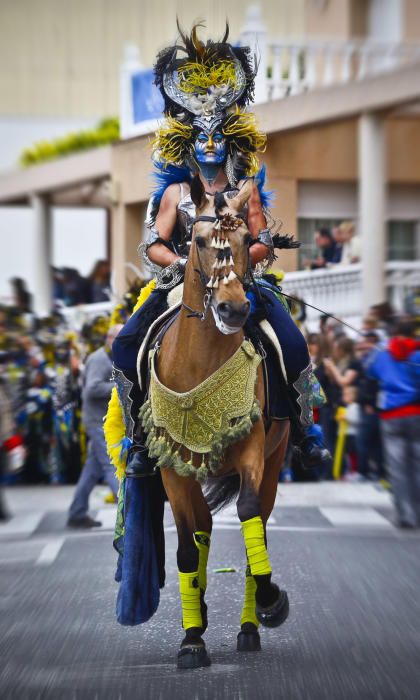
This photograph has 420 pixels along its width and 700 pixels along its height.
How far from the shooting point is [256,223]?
25.6ft

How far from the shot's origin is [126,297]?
15359 millimetres

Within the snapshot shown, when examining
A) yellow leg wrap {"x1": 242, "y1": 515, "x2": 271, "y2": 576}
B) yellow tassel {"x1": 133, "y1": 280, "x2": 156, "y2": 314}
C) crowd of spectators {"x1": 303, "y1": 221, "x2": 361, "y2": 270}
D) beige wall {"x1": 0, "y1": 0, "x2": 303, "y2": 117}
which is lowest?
yellow leg wrap {"x1": 242, "y1": 515, "x2": 271, "y2": 576}

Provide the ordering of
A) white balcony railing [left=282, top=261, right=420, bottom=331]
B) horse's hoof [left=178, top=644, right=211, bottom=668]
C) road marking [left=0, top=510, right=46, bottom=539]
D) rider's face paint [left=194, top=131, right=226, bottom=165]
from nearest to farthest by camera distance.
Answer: horse's hoof [left=178, top=644, right=211, bottom=668]
rider's face paint [left=194, top=131, right=226, bottom=165]
road marking [left=0, top=510, right=46, bottom=539]
white balcony railing [left=282, top=261, right=420, bottom=331]

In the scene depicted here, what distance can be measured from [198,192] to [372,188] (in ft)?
53.8

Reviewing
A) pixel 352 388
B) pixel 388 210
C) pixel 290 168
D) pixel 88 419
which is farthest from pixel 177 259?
pixel 388 210

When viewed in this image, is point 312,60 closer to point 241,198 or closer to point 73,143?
point 73,143

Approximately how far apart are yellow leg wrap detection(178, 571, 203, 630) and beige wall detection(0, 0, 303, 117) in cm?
1850

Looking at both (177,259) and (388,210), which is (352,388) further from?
(388,210)

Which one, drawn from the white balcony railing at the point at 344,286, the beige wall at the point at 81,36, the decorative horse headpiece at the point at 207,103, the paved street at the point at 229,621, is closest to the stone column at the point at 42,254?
the beige wall at the point at 81,36

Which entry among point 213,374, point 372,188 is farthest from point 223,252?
point 372,188

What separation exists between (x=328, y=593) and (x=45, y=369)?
981cm

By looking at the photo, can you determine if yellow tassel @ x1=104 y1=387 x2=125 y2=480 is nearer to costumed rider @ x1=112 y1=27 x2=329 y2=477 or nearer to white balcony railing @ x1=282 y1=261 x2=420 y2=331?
costumed rider @ x1=112 y1=27 x2=329 y2=477

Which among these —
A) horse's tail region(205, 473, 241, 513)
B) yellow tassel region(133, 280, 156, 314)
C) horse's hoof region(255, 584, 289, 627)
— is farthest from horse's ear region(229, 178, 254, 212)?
horse's hoof region(255, 584, 289, 627)

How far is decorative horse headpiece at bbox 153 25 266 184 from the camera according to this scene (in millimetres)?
7941
